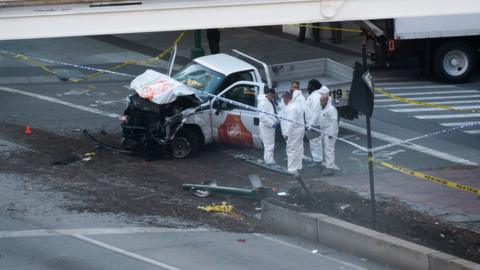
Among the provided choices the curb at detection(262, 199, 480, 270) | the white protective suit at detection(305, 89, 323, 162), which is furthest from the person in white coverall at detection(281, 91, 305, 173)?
the curb at detection(262, 199, 480, 270)

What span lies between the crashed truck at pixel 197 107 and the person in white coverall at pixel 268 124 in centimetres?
40

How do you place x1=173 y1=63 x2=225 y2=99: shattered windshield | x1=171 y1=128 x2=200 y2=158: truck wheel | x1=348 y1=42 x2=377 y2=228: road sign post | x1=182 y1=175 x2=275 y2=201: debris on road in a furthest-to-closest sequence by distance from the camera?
1. x1=173 y1=63 x2=225 y2=99: shattered windshield
2. x1=171 y1=128 x2=200 y2=158: truck wheel
3. x1=182 y1=175 x2=275 y2=201: debris on road
4. x1=348 y1=42 x2=377 y2=228: road sign post

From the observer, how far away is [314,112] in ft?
58.9

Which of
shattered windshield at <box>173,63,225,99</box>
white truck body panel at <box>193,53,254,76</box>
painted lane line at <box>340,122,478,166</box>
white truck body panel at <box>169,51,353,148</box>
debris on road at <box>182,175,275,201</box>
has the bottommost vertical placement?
painted lane line at <box>340,122,478,166</box>

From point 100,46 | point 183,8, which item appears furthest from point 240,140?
point 100,46

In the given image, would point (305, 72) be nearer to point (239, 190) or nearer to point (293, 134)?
point (293, 134)

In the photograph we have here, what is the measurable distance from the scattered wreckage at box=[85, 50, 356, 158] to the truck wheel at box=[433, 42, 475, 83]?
24.6 feet

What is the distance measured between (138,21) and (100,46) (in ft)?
63.7

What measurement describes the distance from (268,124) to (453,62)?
10241 millimetres

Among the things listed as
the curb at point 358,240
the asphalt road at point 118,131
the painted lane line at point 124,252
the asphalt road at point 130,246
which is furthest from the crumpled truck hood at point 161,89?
the painted lane line at point 124,252

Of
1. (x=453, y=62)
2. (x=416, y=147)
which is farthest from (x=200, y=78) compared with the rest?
(x=453, y=62)

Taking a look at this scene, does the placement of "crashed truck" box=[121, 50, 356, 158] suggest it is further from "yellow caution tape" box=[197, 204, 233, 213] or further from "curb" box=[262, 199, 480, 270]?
"curb" box=[262, 199, 480, 270]

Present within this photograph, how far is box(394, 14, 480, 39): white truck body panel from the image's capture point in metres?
26.0

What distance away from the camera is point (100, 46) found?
103 ft
